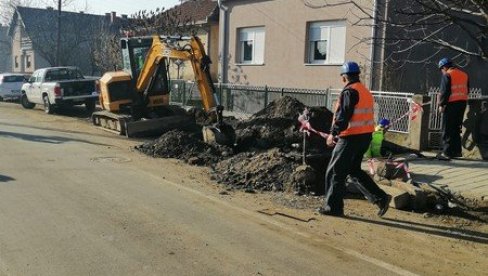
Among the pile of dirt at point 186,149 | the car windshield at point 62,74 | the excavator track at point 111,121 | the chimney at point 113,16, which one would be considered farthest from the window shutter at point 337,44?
the chimney at point 113,16

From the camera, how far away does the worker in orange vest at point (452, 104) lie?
10.5 m

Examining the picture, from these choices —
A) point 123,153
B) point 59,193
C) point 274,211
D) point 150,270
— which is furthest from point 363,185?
point 123,153

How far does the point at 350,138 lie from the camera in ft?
22.9

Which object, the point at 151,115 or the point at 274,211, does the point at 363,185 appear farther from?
the point at 151,115

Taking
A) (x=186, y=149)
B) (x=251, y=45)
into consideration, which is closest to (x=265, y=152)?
(x=186, y=149)

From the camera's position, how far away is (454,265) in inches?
214

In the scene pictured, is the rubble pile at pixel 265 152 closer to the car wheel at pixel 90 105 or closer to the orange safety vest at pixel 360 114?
the orange safety vest at pixel 360 114

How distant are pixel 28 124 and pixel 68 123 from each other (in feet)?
4.36

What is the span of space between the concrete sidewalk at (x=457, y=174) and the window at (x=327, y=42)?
29.2 feet

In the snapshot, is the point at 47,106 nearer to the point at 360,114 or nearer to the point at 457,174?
the point at 457,174

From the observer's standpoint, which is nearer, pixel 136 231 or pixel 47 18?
pixel 136 231

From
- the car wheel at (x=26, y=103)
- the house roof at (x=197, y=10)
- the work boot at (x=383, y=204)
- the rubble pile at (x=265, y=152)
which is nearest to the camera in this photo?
the work boot at (x=383, y=204)

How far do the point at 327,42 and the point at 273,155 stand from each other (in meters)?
10.6

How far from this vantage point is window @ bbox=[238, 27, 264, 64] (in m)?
22.1
